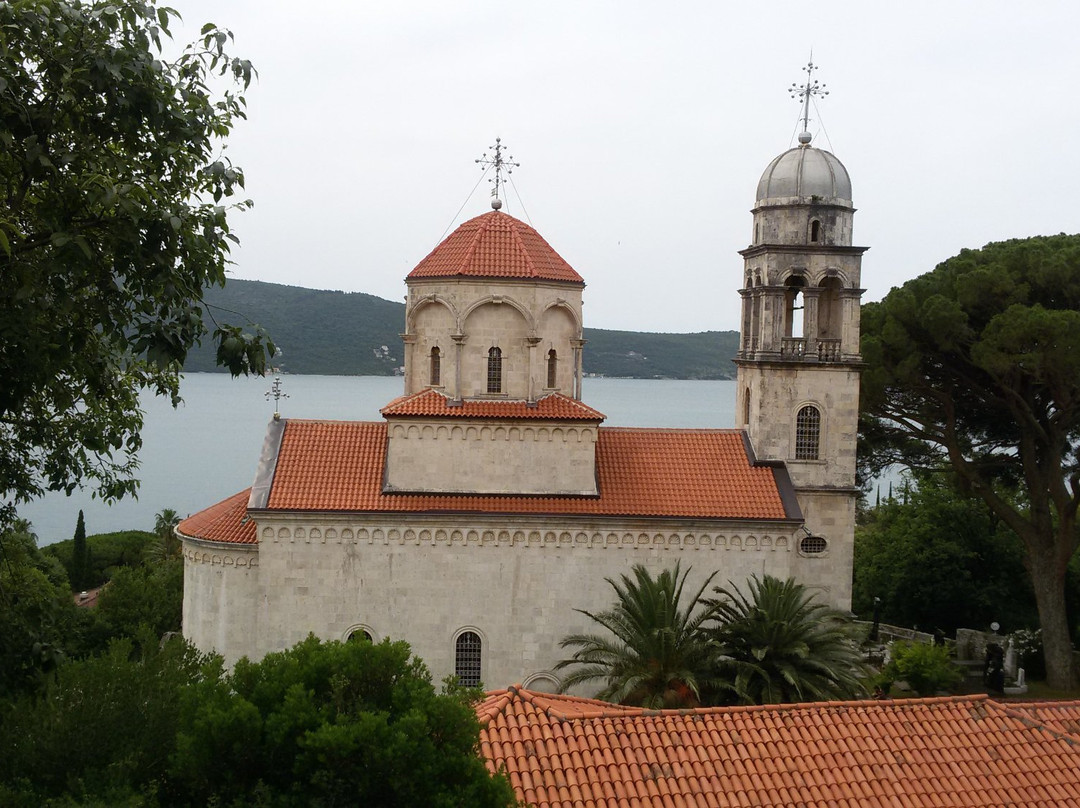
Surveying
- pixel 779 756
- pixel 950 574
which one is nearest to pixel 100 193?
pixel 779 756

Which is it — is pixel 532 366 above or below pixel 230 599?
above

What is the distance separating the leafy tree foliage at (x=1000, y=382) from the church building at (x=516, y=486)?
350 cm

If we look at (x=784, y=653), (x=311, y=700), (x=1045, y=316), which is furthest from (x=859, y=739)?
(x=1045, y=316)

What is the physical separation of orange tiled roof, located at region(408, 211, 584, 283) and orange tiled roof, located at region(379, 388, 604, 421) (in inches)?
100

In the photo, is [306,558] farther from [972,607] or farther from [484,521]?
[972,607]

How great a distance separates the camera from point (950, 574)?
29.5 meters

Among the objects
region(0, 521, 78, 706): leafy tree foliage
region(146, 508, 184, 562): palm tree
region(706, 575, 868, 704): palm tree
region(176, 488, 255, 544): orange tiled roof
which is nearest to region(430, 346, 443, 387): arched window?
region(176, 488, 255, 544): orange tiled roof

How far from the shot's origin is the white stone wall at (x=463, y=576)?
1962 cm

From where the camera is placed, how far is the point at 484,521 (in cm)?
1992

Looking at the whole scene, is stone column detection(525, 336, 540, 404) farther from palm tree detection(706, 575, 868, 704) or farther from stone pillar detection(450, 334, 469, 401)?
palm tree detection(706, 575, 868, 704)

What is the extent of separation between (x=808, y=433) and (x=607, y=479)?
4.74 meters

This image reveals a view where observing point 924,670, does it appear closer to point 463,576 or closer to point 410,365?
point 463,576

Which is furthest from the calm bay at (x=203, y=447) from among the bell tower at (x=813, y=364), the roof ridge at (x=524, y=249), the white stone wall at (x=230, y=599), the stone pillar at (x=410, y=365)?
the bell tower at (x=813, y=364)

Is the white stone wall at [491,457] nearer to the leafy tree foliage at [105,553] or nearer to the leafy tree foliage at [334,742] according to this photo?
the leafy tree foliage at [334,742]
